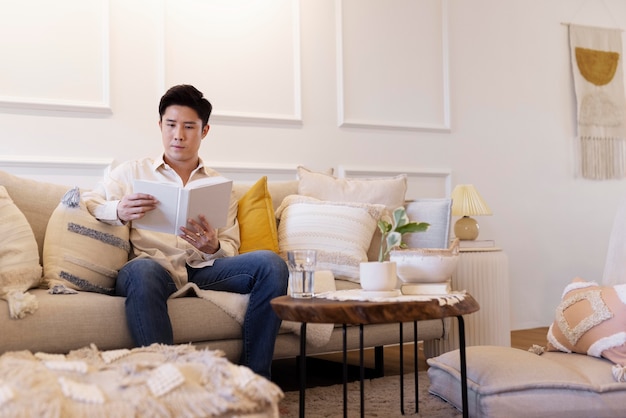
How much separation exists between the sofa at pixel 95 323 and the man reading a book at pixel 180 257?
0.06m

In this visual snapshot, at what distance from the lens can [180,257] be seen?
7.75 feet

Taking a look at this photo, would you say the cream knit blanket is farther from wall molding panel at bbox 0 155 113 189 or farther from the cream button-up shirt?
wall molding panel at bbox 0 155 113 189

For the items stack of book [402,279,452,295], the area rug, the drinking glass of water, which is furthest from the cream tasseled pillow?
the drinking glass of water

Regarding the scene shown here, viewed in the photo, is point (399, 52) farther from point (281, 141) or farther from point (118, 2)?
point (118, 2)

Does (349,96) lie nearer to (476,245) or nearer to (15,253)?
(476,245)

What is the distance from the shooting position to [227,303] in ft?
7.39

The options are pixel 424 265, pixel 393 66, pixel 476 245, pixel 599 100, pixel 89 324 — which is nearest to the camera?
pixel 424 265

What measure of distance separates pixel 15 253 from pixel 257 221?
3.01 ft

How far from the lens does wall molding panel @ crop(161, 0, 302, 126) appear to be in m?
3.29

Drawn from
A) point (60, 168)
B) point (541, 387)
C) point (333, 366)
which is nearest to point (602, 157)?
point (333, 366)

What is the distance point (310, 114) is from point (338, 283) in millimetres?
1206

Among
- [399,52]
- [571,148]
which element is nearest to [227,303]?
[399,52]

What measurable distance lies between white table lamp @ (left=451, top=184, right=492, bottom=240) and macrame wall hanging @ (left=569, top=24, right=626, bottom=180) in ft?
4.04

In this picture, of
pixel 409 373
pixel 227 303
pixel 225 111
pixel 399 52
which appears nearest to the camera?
pixel 227 303
